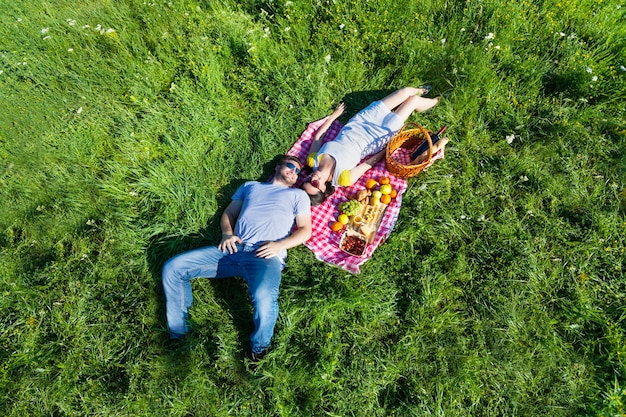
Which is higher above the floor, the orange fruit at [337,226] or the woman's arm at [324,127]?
the woman's arm at [324,127]

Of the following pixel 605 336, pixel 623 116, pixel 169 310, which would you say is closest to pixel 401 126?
pixel 623 116

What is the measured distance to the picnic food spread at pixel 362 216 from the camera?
4629 mm

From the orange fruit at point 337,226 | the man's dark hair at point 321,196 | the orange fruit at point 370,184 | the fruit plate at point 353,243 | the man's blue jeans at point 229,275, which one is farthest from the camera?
the orange fruit at point 370,184

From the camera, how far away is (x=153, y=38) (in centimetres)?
561

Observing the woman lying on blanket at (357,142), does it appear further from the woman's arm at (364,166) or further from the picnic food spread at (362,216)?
the picnic food spread at (362,216)

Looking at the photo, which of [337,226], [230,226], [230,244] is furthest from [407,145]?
[230,244]

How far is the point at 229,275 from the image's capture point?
436cm

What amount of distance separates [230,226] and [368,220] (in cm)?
184

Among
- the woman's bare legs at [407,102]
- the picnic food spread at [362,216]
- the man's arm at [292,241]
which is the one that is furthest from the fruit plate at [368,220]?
the woman's bare legs at [407,102]

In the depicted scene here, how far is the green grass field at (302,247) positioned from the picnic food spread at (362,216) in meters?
0.33

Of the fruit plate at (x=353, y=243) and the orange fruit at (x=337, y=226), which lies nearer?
the fruit plate at (x=353, y=243)

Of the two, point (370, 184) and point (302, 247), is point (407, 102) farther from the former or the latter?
point (302, 247)

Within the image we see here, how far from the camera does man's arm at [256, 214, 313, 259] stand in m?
4.15

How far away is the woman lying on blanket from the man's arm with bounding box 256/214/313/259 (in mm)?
527
